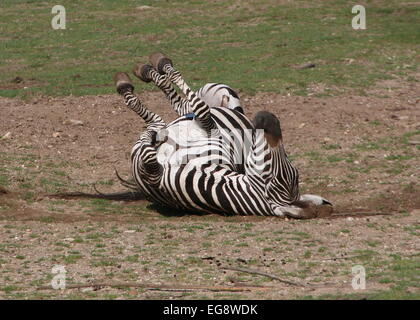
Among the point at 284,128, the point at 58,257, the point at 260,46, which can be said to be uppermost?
the point at 260,46

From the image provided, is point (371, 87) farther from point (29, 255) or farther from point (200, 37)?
point (29, 255)

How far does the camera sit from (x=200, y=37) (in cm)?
1708

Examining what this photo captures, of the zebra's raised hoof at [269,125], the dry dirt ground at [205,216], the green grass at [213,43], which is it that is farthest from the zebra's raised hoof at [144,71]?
the green grass at [213,43]

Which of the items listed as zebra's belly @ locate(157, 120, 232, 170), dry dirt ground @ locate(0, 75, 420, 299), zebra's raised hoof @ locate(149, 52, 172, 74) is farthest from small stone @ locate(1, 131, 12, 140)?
zebra's belly @ locate(157, 120, 232, 170)

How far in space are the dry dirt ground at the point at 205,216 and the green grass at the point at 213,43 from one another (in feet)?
2.96

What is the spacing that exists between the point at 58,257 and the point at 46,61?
29.3 ft

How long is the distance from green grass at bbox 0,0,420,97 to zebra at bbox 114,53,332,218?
164 inches

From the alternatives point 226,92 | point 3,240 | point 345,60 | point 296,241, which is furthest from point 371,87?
point 3,240

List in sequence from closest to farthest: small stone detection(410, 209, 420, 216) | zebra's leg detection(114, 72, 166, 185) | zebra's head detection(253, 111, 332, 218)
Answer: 1. zebra's head detection(253, 111, 332, 218)
2. small stone detection(410, 209, 420, 216)
3. zebra's leg detection(114, 72, 166, 185)

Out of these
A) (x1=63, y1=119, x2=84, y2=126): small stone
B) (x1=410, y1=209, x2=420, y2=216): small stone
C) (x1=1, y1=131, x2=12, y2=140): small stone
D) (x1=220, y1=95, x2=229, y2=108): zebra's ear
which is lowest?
(x1=410, y1=209, x2=420, y2=216): small stone

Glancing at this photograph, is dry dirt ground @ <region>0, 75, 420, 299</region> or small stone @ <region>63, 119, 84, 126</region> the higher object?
small stone @ <region>63, 119, 84, 126</region>

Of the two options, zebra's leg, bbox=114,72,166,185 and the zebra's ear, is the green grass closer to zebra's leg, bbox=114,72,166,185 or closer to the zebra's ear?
the zebra's ear

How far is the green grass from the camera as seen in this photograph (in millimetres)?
14312

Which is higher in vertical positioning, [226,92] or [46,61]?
[46,61]
